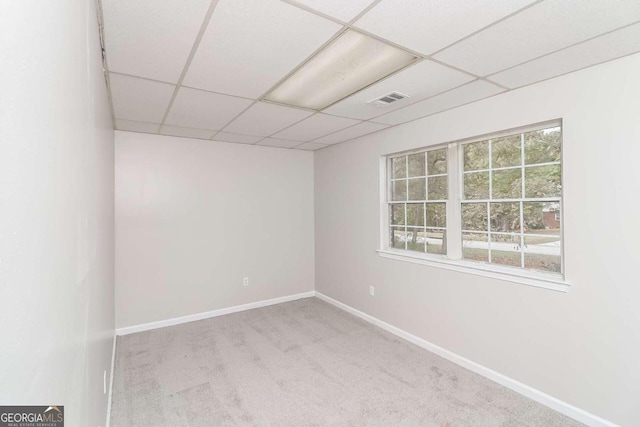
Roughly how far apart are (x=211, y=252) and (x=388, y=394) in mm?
3027

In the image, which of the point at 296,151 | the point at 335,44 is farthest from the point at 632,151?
the point at 296,151

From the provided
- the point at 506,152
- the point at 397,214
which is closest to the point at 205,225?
the point at 397,214

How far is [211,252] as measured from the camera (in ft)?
14.5

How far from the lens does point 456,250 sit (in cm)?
321

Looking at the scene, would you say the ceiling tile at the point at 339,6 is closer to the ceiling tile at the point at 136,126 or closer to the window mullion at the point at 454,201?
the window mullion at the point at 454,201

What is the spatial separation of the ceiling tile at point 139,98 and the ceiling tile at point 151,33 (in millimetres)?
198

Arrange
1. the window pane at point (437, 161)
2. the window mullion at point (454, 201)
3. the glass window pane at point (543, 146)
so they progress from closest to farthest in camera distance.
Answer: the glass window pane at point (543, 146)
the window mullion at point (454, 201)
the window pane at point (437, 161)

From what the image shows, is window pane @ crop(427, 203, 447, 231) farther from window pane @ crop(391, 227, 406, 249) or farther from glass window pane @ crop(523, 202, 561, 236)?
glass window pane @ crop(523, 202, 561, 236)

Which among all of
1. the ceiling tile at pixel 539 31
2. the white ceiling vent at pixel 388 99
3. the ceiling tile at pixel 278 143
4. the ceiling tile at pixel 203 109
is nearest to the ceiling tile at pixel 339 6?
the ceiling tile at pixel 539 31

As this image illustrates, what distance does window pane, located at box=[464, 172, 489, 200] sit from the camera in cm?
296

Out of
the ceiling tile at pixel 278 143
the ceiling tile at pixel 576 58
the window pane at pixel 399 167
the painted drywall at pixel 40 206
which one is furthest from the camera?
the ceiling tile at pixel 278 143

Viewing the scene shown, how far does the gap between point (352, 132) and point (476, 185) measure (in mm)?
1684

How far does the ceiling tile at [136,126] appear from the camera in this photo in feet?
11.3

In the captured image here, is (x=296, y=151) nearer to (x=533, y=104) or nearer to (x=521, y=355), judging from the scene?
(x=533, y=104)
